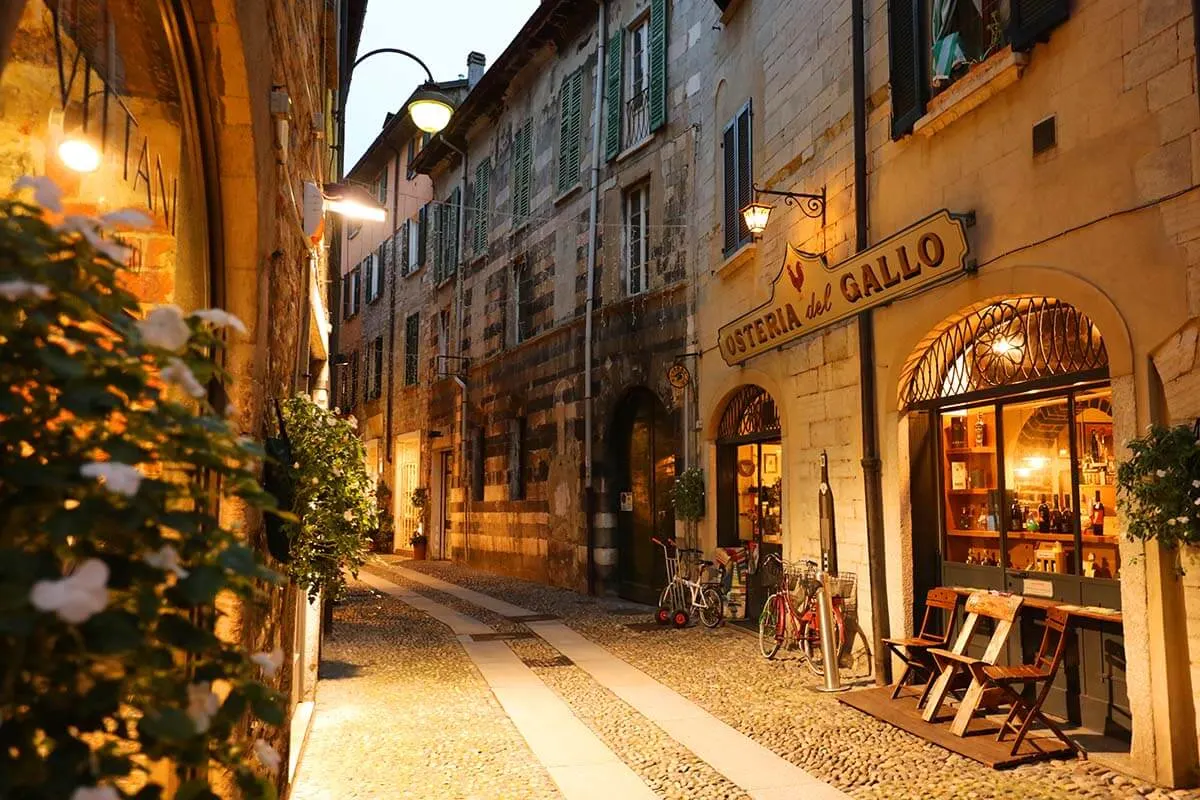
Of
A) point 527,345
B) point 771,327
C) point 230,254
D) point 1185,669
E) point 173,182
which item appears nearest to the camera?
point 173,182

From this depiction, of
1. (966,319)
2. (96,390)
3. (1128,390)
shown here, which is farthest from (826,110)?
(96,390)

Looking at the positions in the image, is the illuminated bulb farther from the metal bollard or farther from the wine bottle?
the metal bollard

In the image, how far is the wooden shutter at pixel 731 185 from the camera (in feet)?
33.3

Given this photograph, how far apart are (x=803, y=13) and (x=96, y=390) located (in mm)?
8838

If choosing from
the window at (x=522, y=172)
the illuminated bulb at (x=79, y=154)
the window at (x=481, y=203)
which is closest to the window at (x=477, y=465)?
the window at (x=481, y=203)

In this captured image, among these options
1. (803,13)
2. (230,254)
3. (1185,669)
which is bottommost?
(1185,669)

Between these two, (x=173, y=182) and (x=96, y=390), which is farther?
(x=173, y=182)

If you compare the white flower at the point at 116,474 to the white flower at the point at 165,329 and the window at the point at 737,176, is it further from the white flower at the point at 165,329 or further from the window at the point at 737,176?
the window at the point at 737,176

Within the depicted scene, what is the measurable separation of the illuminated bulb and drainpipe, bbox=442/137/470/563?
51.4 ft

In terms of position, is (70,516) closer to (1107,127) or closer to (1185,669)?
(1185,669)

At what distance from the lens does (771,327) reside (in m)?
8.79

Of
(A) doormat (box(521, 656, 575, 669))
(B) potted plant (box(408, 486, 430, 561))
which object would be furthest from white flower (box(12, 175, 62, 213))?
(B) potted plant (box(408, 486, 430, 561))

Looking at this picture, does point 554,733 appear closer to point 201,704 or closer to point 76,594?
point 201,704

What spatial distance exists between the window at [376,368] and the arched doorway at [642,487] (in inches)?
470
